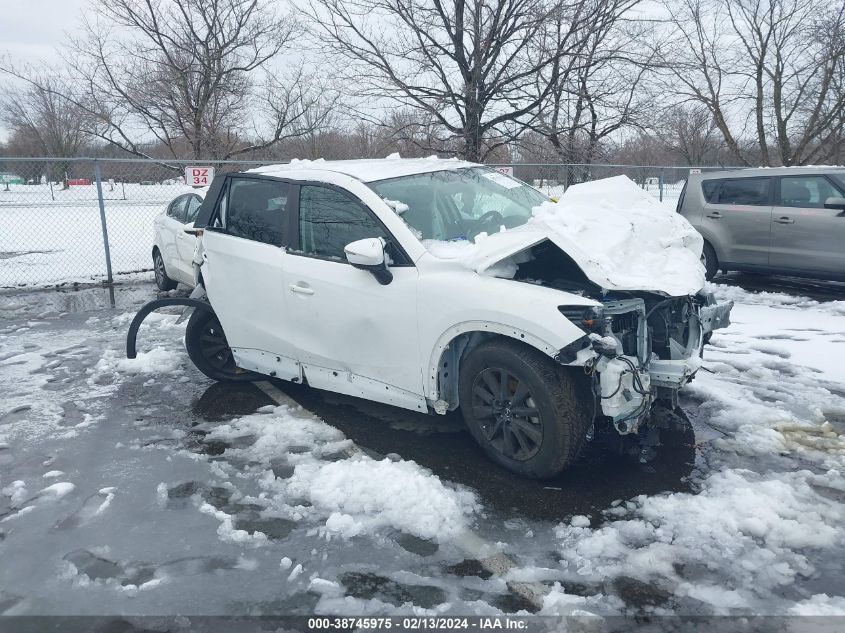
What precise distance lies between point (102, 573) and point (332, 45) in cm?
1063

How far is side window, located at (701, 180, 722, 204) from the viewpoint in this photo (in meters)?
9.66

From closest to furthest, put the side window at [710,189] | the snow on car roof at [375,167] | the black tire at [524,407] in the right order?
1. the black tire at [524,407]
2. the snow on car roof at [375,167]
3. the side window at [710,189]

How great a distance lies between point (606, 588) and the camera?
2.76 meters

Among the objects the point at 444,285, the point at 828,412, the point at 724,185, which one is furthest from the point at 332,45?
the point at 828,412

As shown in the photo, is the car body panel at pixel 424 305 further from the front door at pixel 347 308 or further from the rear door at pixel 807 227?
the rear door at pixel 807 227

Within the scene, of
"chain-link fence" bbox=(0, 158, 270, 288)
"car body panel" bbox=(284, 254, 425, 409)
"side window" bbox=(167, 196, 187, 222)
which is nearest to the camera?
"car body panel" bbox=(284, 254, 425, 409)

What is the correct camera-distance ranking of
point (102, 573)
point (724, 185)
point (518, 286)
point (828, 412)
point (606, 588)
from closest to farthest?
point (606, 588) → point (102, 573) → point (518, 286) → point (828, 412) → point (724, 185)

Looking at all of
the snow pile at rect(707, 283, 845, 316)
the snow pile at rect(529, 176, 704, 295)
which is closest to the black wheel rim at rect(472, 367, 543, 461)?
the snow pile at rect(529, 176, 704, 295)

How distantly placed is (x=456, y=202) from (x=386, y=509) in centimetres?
225

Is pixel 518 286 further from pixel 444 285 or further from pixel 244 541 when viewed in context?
pixel 244 541

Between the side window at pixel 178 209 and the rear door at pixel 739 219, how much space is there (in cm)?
773

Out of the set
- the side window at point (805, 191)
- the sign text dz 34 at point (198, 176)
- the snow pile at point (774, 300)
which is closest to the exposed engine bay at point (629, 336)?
the snow pile at point (774, 300)

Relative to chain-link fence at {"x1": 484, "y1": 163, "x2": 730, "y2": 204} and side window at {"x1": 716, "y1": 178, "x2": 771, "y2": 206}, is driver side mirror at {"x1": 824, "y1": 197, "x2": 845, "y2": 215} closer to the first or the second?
side window at {"x1": 716, "y1": 178, "x2": 771, "y2": 206}

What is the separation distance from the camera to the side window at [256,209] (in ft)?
15.7
